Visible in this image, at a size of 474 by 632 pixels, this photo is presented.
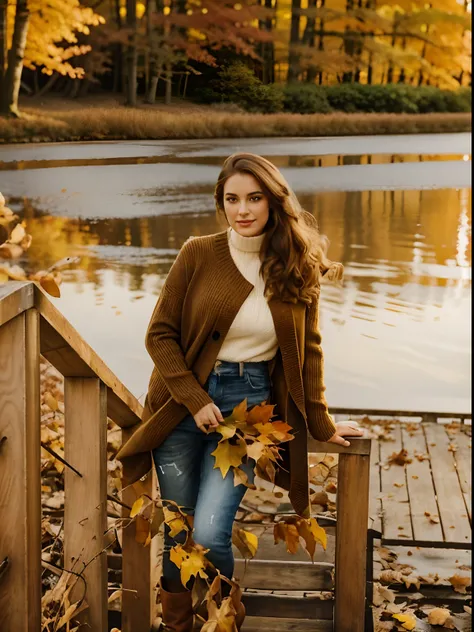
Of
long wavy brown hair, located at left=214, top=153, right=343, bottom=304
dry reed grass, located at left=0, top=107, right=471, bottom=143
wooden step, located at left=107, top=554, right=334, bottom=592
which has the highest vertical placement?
dry reed grass, located at left=0, top=107, right=471, bottom=143

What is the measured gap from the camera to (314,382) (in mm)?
2537

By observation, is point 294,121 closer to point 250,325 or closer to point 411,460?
point 411,460

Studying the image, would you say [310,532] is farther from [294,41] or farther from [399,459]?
[294,41]

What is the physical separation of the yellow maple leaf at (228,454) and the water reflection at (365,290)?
2953 millimetres

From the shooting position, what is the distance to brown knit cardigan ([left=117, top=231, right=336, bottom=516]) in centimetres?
245

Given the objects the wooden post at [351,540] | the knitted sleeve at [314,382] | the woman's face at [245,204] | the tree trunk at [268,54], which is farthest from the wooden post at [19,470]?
the tree trunk at [268,54]

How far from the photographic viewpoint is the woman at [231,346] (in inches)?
96.2

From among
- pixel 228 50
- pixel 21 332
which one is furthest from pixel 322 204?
pixel 21 332

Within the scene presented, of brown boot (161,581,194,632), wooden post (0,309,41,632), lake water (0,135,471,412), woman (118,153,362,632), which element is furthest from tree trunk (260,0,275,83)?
wooden post (0,309,41,632)

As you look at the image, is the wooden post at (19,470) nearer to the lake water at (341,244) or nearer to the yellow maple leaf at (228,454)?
the yellow maple leaf at (228,454)

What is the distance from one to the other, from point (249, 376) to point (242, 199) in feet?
1.48

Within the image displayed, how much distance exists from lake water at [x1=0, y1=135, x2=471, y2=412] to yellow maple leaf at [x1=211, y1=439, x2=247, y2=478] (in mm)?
2934

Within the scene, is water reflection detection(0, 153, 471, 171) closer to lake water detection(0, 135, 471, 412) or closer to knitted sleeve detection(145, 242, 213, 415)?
lake water detection(0, 135, 471, 412)

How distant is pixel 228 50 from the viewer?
472 cm
